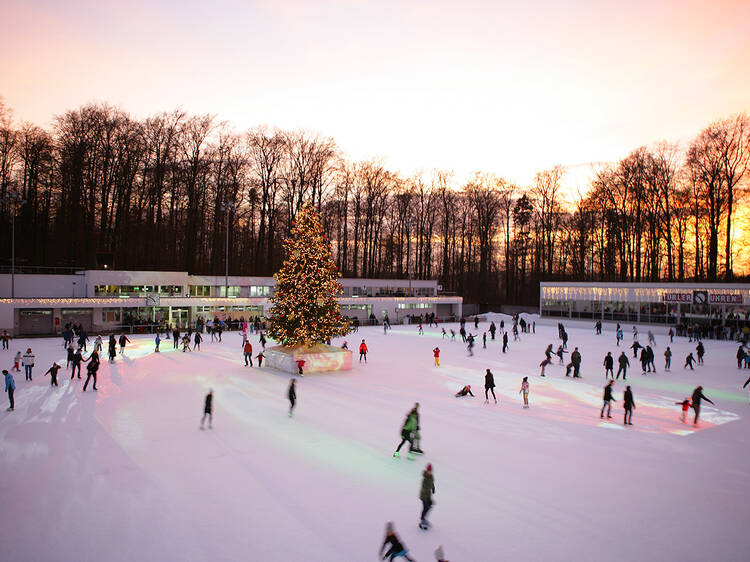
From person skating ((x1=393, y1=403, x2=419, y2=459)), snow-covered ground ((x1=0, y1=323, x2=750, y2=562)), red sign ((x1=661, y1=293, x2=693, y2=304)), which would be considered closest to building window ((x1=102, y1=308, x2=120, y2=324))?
snow-covered ground ((x1=0, y1=323, x2=750, y2=562))

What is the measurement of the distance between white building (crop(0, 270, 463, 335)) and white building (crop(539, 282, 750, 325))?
18.3m

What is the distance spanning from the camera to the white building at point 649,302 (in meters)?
34.3

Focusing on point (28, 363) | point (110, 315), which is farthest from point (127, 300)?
point (28, 363)

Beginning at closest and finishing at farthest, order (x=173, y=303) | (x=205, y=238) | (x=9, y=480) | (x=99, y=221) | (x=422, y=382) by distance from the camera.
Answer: (x=9, y=480) < (x=422, y=382) < (x=173, y=303) < (x=99, y=221) < (x=205, y=238)

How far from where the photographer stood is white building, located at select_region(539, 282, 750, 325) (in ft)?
112

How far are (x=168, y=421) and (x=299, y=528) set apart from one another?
6525 millimetres

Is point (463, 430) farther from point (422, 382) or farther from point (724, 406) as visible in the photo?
point (724, 406)

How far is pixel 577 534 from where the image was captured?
6.62 metres

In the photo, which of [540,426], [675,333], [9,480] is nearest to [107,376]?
[9,480]

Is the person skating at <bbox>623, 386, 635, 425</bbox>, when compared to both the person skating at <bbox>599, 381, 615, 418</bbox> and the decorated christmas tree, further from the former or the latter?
the decorated christmas tree

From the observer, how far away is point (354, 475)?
27.8ft

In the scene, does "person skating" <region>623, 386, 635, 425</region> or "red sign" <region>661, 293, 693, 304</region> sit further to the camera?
"red sign" <region>661, 293, 693, 304</region>

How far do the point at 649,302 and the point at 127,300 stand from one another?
138 feet

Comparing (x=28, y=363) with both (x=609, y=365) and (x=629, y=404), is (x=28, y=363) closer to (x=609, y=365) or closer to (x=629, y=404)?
(x=629, y=404)
